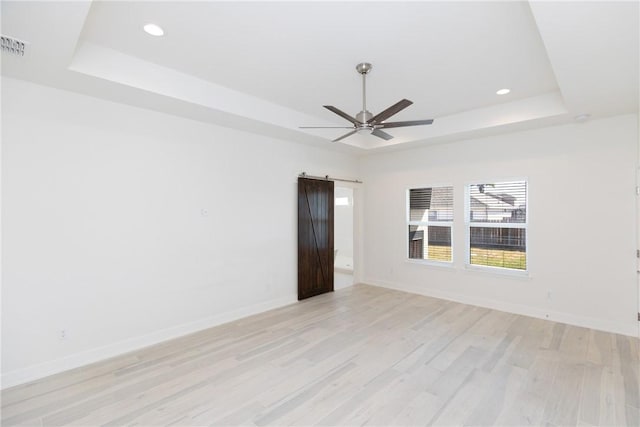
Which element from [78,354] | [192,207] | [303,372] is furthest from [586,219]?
[78,354]

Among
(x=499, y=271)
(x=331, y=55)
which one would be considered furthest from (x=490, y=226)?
(x=331, y=55)

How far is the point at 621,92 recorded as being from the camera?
10.3ft

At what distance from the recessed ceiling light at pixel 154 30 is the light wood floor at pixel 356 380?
3067 millimetres

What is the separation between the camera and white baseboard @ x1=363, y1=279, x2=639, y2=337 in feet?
12.6

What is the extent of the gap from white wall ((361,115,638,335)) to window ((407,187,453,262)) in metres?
0.20

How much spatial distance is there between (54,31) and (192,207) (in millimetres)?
2205

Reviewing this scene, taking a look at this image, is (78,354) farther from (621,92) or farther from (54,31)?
(621,92)

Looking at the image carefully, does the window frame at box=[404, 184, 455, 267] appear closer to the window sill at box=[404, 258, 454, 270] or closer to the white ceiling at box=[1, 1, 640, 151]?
the window sill at box=[404, 258, 454, 270]

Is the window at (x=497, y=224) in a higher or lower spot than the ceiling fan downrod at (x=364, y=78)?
lower

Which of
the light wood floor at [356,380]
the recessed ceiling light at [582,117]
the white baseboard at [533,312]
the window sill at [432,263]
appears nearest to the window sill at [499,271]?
the window sill at [432,263]

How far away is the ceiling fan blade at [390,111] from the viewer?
281 centimetres

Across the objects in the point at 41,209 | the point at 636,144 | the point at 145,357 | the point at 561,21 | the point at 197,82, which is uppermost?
the point at 197,82

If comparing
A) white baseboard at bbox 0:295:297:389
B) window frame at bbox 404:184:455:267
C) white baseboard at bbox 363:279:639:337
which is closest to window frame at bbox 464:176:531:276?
window frame at bbox 404:184:455:267

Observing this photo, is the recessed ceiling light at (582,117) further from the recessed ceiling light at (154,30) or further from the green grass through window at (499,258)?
the recessed ceiling light at (154,30)
